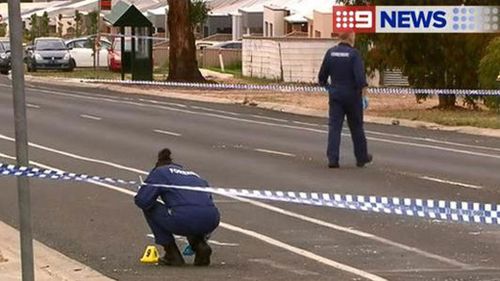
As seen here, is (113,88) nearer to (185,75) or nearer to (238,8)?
(185,75)

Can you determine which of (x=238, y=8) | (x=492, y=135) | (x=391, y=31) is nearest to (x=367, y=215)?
(x=492, y=135)

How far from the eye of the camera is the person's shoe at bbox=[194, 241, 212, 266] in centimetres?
1010

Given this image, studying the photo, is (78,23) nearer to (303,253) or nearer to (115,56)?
(115,56)

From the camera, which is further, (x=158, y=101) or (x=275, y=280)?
(x=158, y=101)

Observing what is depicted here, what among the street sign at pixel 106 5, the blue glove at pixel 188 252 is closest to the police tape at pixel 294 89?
the blue glove at pixel 188 252

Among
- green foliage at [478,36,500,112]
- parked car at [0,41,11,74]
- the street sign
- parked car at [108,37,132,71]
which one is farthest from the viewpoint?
the street sign

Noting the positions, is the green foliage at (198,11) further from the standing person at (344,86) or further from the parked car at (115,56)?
the standing person at (344,86)

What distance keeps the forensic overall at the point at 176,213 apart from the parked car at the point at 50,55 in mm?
44118

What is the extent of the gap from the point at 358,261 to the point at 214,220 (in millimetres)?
1233

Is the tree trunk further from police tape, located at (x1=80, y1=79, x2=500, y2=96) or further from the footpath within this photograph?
the footpath

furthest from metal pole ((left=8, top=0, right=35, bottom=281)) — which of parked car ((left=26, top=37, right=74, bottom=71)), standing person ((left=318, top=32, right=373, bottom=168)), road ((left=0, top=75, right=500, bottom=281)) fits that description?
parked car ((left=26, top=37, right=74, bottom=71))

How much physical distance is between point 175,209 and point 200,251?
404 millimetres

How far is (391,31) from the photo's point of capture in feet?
101

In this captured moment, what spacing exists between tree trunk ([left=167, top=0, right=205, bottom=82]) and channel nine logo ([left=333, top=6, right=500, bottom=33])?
13193 mm
